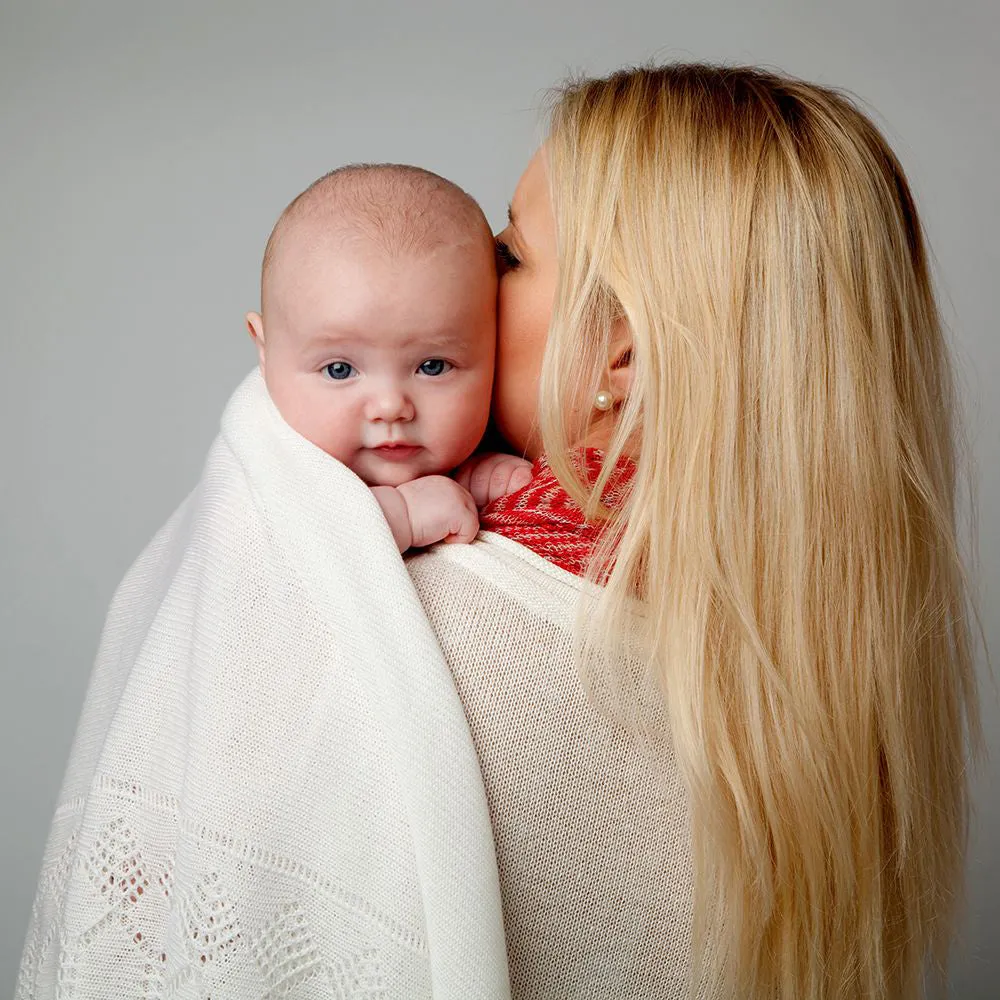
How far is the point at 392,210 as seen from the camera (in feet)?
5.24

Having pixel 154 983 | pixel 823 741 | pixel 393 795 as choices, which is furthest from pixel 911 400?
pixel 154 983

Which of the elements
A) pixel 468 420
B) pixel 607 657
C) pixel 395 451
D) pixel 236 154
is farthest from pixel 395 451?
pixel 236 154

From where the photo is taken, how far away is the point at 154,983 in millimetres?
1383

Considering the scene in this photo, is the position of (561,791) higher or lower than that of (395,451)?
lower

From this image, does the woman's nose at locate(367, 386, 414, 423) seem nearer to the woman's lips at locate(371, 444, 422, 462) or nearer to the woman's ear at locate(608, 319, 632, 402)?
the woman's lips at locate(371, 444, 422, 462)

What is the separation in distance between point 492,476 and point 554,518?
233 millimetres

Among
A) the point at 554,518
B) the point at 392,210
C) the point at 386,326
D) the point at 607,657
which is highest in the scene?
the point at 392,210

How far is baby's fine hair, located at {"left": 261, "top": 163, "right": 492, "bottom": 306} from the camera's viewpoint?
1582 mm

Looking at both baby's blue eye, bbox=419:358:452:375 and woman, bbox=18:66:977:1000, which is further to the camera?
baby's blue eye, bbox=419:358:452:375

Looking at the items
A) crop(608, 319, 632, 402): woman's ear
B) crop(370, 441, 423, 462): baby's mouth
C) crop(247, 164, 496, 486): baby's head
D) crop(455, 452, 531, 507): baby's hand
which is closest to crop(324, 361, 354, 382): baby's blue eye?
crop(247, 164, 496, 486): baby's head

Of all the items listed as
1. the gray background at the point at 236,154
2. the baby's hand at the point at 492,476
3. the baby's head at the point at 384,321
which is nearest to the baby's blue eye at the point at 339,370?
the baby's head at the point at 384,321

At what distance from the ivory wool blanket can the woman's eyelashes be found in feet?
1.52

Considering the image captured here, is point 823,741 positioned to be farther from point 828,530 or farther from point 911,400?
point 911,400

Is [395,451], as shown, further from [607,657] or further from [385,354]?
[607,657]
